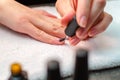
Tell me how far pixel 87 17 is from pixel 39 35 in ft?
0.40

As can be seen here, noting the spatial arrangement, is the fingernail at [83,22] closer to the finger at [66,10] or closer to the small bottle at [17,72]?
the finger at [66,10]

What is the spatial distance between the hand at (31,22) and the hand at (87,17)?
41 millimetres

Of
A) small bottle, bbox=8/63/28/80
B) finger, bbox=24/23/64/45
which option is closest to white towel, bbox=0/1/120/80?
finger, bbox=24/23/64/45

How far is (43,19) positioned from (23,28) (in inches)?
2.0

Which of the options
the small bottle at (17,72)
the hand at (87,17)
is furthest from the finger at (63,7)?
the small bottle at (17,72)

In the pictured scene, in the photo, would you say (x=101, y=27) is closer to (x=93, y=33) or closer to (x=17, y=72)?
(x=93, y=33)

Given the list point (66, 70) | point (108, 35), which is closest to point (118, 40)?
→ point (108, 35)

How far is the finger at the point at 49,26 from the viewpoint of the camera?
57cm

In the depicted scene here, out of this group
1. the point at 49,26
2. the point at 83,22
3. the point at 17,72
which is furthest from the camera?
the point at 49,26

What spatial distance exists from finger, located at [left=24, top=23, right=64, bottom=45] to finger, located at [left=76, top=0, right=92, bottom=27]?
0.29 feet

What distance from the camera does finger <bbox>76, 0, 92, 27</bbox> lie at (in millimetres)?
475

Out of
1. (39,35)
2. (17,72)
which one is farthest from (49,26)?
(17,72)

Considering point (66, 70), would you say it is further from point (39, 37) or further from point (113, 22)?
point (113, 22)

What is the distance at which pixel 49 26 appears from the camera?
0.58m
